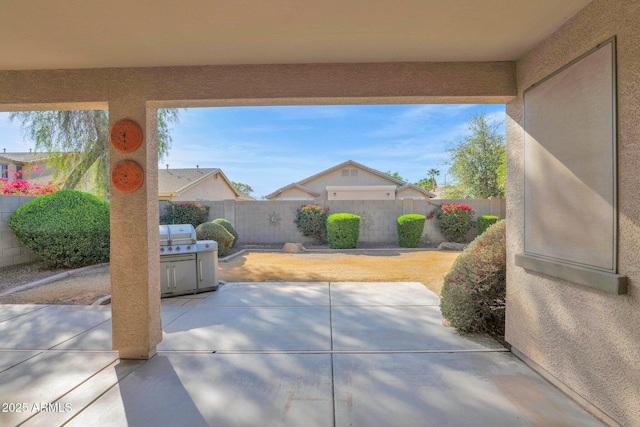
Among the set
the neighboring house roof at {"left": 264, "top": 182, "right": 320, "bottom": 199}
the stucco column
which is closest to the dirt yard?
the stucco column

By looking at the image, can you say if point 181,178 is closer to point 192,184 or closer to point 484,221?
point 192,184

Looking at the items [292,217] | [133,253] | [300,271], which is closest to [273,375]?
[133,253]

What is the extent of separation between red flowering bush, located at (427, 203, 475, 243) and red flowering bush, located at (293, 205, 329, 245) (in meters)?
4.42

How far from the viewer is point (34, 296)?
5871 mm

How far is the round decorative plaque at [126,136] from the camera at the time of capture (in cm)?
336

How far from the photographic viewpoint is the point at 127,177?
3.36m

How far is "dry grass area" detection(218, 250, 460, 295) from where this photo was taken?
733 cm

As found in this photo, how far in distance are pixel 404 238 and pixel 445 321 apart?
8.28 metres

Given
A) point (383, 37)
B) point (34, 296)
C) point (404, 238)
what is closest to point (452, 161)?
point (404, 238)

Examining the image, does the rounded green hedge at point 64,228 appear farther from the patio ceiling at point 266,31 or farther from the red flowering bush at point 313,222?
the red flowering bush at point 313,222

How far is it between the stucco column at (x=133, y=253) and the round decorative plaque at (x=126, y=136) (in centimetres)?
5

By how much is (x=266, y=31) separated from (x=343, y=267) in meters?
6.81

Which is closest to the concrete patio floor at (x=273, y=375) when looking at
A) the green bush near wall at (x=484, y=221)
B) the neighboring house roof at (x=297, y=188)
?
the green bush near wall at (x=484, y=221)

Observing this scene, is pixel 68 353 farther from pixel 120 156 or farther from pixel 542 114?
pixel 542 114
